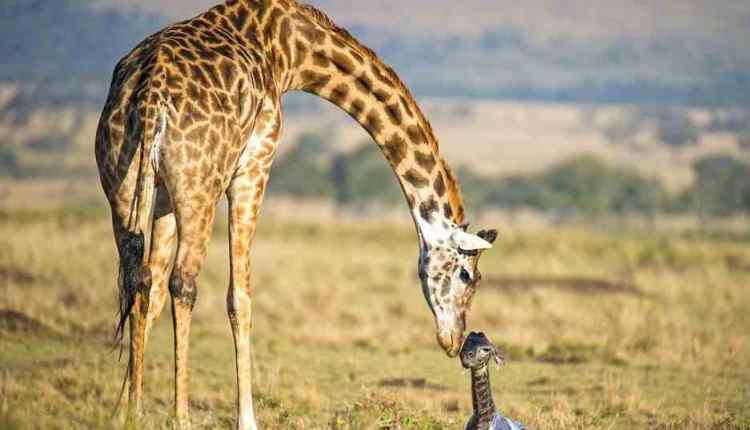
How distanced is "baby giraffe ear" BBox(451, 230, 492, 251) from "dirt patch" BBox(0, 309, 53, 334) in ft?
25.3

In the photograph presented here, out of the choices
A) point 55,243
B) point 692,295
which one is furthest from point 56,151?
point 692,295

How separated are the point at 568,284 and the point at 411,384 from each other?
1473cm

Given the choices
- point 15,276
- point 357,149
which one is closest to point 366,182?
point 357,149

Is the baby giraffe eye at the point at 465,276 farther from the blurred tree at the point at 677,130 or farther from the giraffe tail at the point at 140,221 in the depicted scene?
the blurred tree at the point at 677,130

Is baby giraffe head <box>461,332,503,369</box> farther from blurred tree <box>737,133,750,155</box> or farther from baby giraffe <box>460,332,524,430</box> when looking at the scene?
blurred tree <box>737,133,750,155</box>

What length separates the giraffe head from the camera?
9.74m

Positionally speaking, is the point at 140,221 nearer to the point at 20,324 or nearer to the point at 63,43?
the point at 20,324

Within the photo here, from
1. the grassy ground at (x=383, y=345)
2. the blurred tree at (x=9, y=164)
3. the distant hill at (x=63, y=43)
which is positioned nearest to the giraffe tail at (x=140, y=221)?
the grassy ground at (x=383, y=345)

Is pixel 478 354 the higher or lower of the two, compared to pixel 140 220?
lower

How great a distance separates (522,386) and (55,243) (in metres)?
20.8

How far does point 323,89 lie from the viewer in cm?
1013

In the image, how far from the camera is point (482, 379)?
8.61 meters

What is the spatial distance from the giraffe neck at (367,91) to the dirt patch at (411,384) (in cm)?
335

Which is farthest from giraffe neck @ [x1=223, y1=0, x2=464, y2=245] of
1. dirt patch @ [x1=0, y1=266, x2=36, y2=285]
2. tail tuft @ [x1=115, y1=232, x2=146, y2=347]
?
dirt patch @ [x1=0, y1=266, x2=36, y2=285]
